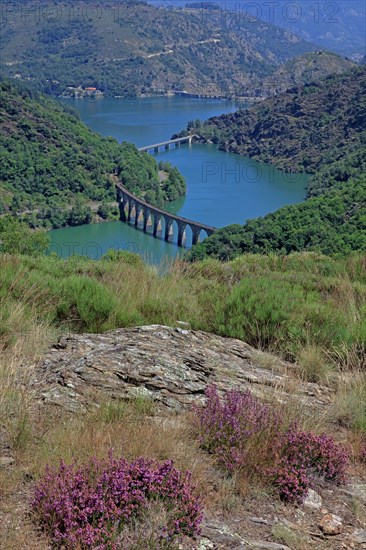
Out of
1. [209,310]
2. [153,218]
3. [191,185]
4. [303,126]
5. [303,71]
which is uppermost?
[303,71]

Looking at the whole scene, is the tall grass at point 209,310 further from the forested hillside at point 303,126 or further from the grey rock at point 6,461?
the forested hillside at point 303,126

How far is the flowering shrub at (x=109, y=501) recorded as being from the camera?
1890 millimetres

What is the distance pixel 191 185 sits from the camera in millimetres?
74812

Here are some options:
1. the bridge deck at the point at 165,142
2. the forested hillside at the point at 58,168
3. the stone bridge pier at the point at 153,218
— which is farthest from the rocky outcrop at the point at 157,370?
the bridge deck at the point at 165,142

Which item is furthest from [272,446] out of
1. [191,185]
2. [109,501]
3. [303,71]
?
[303,71]

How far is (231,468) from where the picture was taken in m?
2.34

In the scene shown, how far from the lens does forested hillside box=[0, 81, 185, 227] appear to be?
2511 inches

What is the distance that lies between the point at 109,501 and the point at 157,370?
1169mm

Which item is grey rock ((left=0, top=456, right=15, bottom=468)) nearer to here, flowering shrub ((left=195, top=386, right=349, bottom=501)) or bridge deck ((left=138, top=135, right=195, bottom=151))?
flowering shrub ((left=195, top=386, right=349, bottom=501))

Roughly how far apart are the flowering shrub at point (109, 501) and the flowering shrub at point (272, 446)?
1.09ft

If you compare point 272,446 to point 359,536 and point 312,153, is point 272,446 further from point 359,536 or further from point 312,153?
point 312,153

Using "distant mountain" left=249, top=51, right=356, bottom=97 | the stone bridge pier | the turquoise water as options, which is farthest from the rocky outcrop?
"distant mountain" left=249, top=51, right=356, bottom=97

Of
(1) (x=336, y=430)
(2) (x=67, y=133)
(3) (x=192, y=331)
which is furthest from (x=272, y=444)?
(2) (x=67, y=133)

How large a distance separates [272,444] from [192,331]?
1554mm
